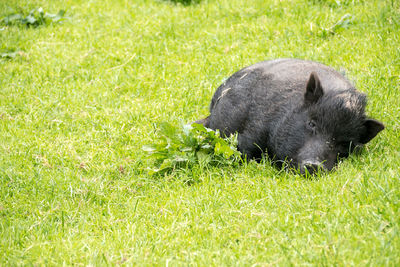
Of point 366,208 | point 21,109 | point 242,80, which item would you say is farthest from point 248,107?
point 21,109

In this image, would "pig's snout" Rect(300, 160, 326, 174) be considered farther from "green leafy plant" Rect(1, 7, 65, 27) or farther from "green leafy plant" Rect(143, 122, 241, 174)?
"green leafy plant" Rect(1, 7, 65, 27)

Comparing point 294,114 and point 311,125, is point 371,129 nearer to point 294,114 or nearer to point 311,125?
point 311,125

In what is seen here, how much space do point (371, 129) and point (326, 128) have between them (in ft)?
1.55

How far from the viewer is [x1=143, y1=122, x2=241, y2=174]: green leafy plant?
5406mm

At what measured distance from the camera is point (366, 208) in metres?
3.76

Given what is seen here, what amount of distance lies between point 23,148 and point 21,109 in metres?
1.21

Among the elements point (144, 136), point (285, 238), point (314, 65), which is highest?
point (314, 65)

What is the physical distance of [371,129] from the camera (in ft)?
16.7

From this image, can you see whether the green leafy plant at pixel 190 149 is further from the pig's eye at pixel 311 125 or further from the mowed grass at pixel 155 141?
the pig's eye at pixel 311 125

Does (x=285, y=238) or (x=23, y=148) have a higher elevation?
(x=285, y=238)

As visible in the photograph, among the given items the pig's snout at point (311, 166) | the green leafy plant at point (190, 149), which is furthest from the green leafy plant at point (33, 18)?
the pig's snout at point (311, 166)

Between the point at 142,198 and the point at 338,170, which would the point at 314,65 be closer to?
the point at 338,170

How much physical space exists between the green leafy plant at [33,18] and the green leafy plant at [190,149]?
5.03 metres

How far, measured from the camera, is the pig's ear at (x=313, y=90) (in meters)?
5.13
